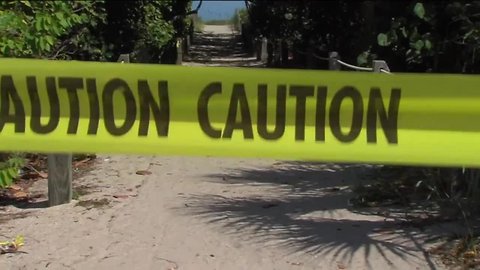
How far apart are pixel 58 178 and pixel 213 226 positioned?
5.02ft

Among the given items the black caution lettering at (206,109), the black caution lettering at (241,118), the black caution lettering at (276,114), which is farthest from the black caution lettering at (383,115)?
the black caution lettering at (206,109)

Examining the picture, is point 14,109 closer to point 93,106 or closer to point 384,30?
point 93,106

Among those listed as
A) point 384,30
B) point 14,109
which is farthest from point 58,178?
point 384,30

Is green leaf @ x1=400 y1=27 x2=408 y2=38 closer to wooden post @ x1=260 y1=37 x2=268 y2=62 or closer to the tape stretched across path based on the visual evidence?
the tape stretched across path

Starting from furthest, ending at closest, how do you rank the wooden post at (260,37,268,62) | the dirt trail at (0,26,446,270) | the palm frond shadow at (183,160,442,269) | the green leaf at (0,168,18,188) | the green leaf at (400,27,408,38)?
the wooden post at (260,37,268,62)
the green leaf at (400,27,408,38)
the green leaf at (0,168,18,188)
the palm frond shadow at (183,160,442,269)
the dirt trail at (0,26,446,270)

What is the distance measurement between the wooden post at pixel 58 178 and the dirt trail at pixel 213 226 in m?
0.10

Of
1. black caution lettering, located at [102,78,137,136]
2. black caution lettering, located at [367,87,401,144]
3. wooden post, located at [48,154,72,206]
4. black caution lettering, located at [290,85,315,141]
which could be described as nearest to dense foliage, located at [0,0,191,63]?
Result: wooden post, located at [48,154,72,206]

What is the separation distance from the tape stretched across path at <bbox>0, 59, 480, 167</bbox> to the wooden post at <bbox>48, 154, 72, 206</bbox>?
2252mm

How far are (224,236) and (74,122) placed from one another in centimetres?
179

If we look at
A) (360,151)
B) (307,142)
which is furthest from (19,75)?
(360,151)

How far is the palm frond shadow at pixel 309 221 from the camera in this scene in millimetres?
5174

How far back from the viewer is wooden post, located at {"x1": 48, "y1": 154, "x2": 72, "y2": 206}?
6270mm

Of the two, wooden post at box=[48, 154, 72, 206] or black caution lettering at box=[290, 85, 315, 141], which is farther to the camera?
wooden post at box=[48, 154, 72, 206]

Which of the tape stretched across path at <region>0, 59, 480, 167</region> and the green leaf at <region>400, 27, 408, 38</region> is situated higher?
the green leaf at <region>400, 27, 408, 38</region>
